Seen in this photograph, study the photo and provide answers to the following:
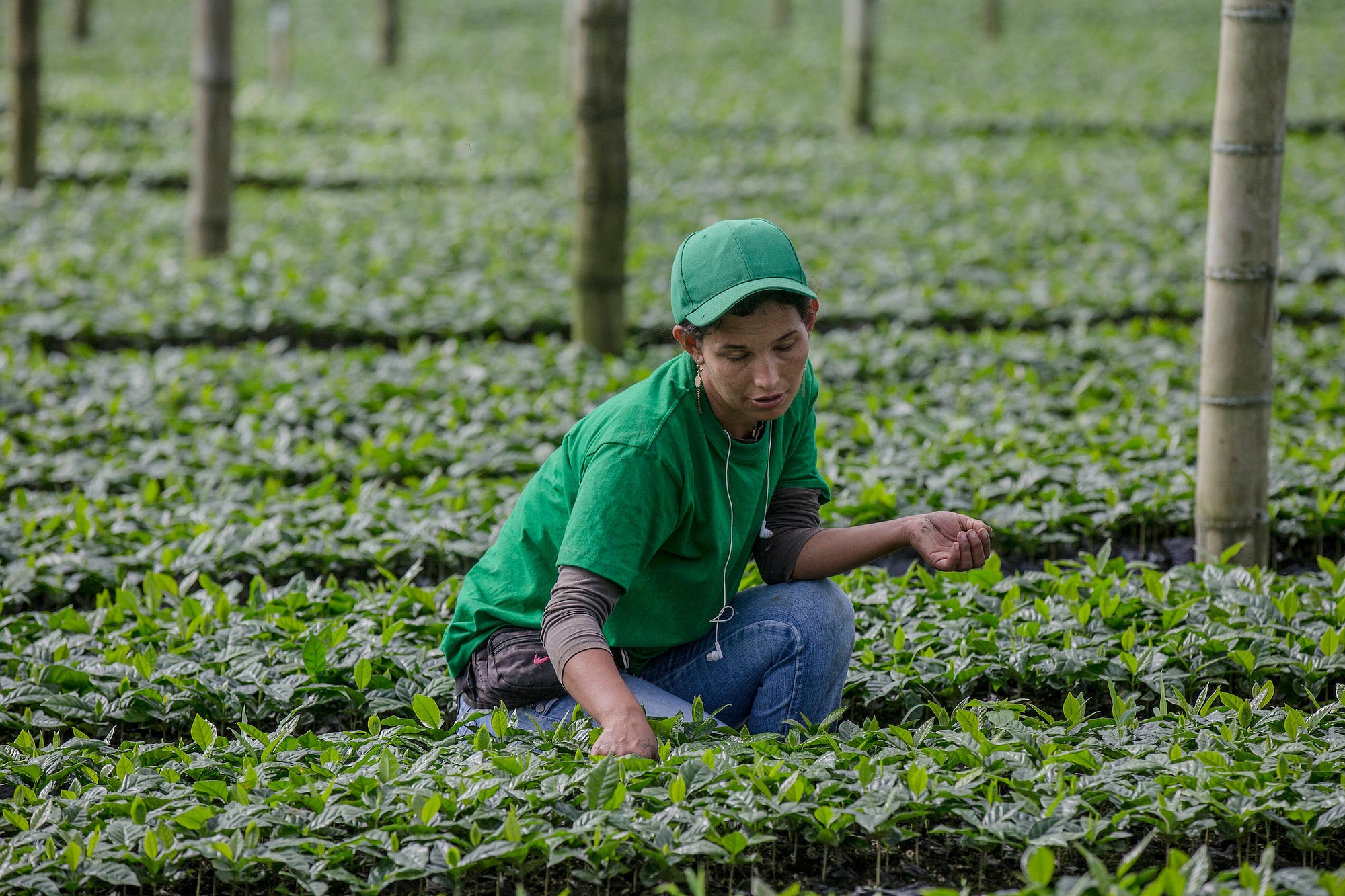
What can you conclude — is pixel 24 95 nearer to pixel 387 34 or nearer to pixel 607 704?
pixel 387 34

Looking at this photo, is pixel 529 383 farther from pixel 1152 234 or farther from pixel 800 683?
pixel 1152 234

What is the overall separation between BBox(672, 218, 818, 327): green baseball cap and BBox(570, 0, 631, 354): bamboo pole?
385 centimetres

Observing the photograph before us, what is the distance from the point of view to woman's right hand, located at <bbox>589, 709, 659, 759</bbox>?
234 centimetres

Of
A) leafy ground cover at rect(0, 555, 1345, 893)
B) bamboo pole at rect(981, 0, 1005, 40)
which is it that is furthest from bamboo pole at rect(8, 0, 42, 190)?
bamboo pole at rect(981, 0, 1005, 40)

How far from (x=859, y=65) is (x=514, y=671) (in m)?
10.4

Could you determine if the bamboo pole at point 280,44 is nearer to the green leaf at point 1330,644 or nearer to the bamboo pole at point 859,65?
the bamboo pole at point 859,65

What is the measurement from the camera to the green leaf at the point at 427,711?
9.21 ft

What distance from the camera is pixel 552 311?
7.16 m

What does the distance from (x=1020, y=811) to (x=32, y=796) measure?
1780 mm

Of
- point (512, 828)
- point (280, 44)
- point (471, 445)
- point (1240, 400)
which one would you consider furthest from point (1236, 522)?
point (280, 44)

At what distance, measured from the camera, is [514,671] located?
2.70 metres

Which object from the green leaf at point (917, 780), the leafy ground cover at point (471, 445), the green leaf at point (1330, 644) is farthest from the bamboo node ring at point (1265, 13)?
the green leaf at point (917, 780)

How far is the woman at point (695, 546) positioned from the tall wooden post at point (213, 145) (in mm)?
6133

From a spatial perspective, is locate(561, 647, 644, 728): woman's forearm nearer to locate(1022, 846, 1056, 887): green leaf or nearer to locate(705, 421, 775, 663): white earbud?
locate(705, 421, 775, 663): white earbud
